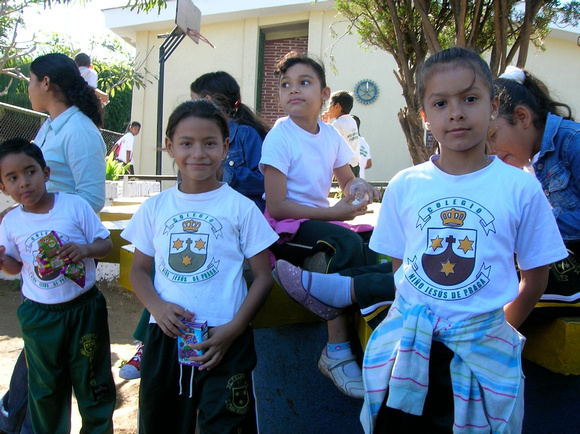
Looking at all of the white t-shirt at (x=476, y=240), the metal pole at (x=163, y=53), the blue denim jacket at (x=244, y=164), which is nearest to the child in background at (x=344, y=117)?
the metal pole at (x=163, y=53)

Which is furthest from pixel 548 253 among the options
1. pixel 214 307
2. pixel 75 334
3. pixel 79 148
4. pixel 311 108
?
pixel 79 148

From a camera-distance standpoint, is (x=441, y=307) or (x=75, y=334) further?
(x=75, y=334)

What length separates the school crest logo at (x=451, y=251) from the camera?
1472 millimetres

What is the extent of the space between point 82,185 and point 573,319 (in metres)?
2.26

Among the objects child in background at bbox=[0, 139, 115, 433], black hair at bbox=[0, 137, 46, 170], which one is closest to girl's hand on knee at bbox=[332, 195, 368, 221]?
child in background at bbox=[0, 139, 115, 433]

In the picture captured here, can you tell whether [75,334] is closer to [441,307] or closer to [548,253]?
[441,307]

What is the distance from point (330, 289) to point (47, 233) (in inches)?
52.1

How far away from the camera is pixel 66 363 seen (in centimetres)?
238

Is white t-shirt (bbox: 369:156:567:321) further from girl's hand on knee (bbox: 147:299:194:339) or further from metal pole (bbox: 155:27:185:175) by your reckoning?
metal pole (bbox: 155:27:185:175)

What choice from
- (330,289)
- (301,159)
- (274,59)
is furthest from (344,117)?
(274,59)

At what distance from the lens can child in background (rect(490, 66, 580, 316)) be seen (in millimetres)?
1896

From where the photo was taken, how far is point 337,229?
7.61ft

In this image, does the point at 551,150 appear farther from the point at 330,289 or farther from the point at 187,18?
the point at 187,18

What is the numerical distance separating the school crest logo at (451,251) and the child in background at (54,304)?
1.57 metres
